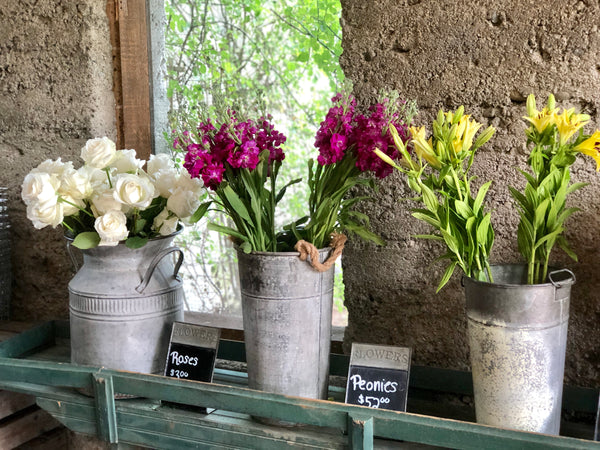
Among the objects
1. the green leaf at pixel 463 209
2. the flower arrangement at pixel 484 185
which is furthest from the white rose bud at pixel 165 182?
the green leaf at pixel 463 209

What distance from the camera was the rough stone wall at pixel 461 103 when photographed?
137 cm

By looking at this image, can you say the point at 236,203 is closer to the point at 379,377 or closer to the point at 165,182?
the point at 165,182

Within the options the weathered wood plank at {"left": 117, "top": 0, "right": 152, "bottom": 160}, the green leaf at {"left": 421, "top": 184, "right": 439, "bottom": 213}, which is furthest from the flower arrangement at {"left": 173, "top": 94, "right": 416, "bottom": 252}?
the weathered wood plank at {"left": 117, "top": 0, "right": 152, "bottom": 160}

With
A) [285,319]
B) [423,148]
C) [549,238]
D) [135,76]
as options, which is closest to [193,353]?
[285,319]

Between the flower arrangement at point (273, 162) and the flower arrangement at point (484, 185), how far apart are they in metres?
0.10

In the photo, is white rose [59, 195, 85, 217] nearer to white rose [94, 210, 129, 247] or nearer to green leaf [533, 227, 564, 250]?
white rose [94, 210, 129, 247]

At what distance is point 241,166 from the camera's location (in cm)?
131

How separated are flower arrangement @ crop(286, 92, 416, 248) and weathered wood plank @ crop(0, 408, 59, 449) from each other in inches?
39.9

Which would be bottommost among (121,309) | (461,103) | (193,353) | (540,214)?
(193,353)

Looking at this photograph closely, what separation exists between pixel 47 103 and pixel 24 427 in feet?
3.21

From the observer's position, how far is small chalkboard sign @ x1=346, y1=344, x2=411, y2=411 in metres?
1.32

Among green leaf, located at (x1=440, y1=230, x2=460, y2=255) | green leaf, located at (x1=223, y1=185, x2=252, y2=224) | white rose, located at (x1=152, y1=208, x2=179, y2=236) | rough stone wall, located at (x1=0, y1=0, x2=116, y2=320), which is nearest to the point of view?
green leaf, located at (x1=440, y1=230, x2=460, y2=255)

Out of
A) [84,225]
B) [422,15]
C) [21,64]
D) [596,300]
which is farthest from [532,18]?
[21,64]

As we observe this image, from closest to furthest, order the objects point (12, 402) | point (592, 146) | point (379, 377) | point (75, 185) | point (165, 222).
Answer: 1. point (592, 146)
2. point (379, 377)
3. point (75, 185)
4. point (165, 222)
5. point (12, 402)
